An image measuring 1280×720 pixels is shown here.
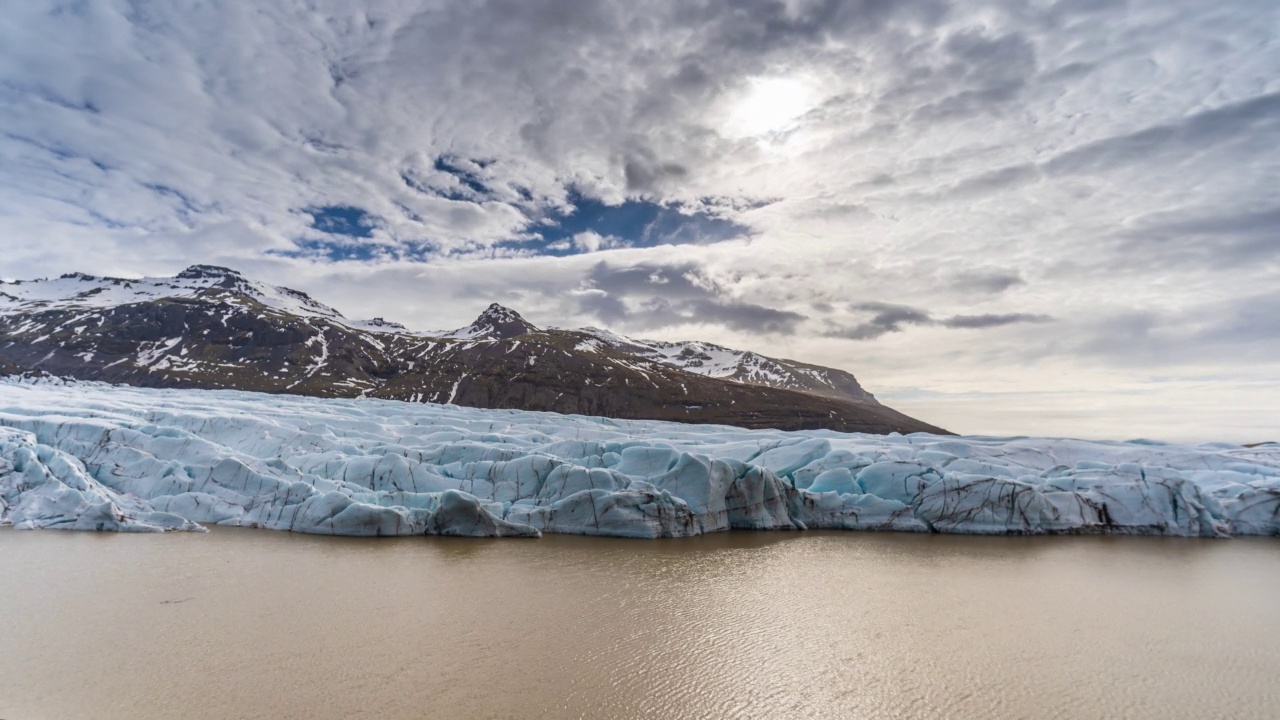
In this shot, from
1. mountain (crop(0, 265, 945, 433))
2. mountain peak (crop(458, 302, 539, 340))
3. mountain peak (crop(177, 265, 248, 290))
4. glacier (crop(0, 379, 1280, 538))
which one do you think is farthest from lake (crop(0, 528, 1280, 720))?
mountain peak (crop(177, 265, 248, 290))

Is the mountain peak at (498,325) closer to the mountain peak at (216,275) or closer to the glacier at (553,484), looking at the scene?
the mountain peak at (216,275)

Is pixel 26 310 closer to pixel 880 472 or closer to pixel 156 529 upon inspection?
pixel 156 529

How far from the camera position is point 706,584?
521 inches

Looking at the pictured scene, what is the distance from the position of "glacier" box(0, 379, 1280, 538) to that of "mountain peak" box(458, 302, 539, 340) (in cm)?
14596

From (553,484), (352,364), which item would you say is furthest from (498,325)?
(553,484)

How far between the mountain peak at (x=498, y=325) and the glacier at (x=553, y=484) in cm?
14596

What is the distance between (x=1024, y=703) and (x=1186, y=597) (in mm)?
8201

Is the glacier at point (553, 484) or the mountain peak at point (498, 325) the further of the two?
the mountain peak at point (498, 325)

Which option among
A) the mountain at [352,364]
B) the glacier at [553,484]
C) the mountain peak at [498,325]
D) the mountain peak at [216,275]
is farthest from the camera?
the mountain peak at [498,325]

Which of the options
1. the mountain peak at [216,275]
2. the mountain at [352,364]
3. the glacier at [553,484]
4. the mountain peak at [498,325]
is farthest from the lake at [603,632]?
the mountain peak at [216,275]

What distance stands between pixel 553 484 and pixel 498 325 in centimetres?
15858

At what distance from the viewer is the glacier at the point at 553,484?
17250 millimetres

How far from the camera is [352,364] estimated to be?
111 meters

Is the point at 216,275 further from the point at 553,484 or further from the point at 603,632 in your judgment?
the point at 603,632
